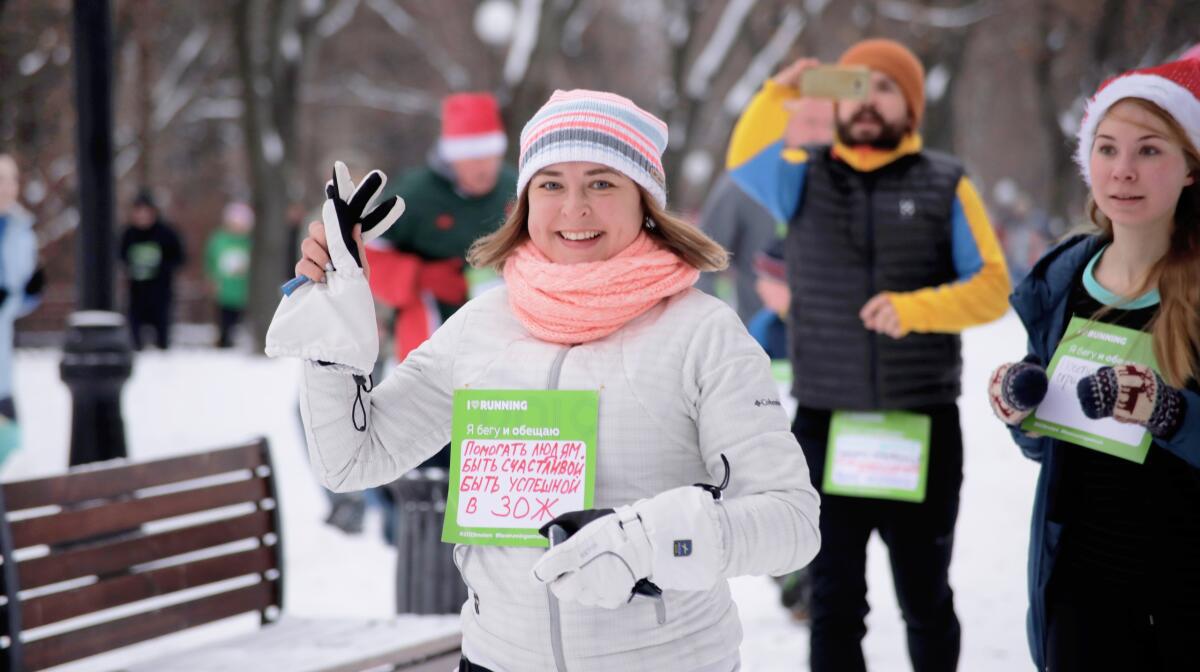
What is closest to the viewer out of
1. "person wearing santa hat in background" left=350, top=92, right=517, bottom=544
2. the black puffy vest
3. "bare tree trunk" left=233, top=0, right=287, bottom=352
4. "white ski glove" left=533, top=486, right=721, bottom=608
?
"white ski glove" left=533, top=486, right=721, bottom=608

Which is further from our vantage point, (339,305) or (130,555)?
(130,555)

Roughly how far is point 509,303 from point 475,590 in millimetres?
570

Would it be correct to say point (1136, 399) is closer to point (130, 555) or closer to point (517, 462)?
point (517, 462)

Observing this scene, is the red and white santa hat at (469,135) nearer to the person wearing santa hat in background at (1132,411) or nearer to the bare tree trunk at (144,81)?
the person wearing santa hat in background at (1132,411)

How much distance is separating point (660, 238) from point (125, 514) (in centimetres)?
237

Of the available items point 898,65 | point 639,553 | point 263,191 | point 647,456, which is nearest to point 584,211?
point 647,456

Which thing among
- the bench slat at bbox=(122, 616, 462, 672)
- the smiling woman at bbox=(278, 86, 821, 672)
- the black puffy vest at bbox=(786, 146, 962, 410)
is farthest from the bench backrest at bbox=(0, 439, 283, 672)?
the black puffy vest at bbox=(786, 146, 962, 410)

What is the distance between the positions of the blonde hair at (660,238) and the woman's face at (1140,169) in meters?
0.97

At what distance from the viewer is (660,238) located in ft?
8.61

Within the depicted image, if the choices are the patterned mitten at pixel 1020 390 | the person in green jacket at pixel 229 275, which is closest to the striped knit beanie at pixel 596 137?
the patterned mitten at pixel 1020 390

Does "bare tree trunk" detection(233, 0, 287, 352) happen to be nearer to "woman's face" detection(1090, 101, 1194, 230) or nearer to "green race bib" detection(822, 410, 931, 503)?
"green race bib" detection(822, 410, 931, 503)

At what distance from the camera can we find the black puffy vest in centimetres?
418

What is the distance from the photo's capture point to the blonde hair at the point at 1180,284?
284 cm

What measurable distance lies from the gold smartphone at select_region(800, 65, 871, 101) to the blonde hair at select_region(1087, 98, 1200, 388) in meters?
1.19
